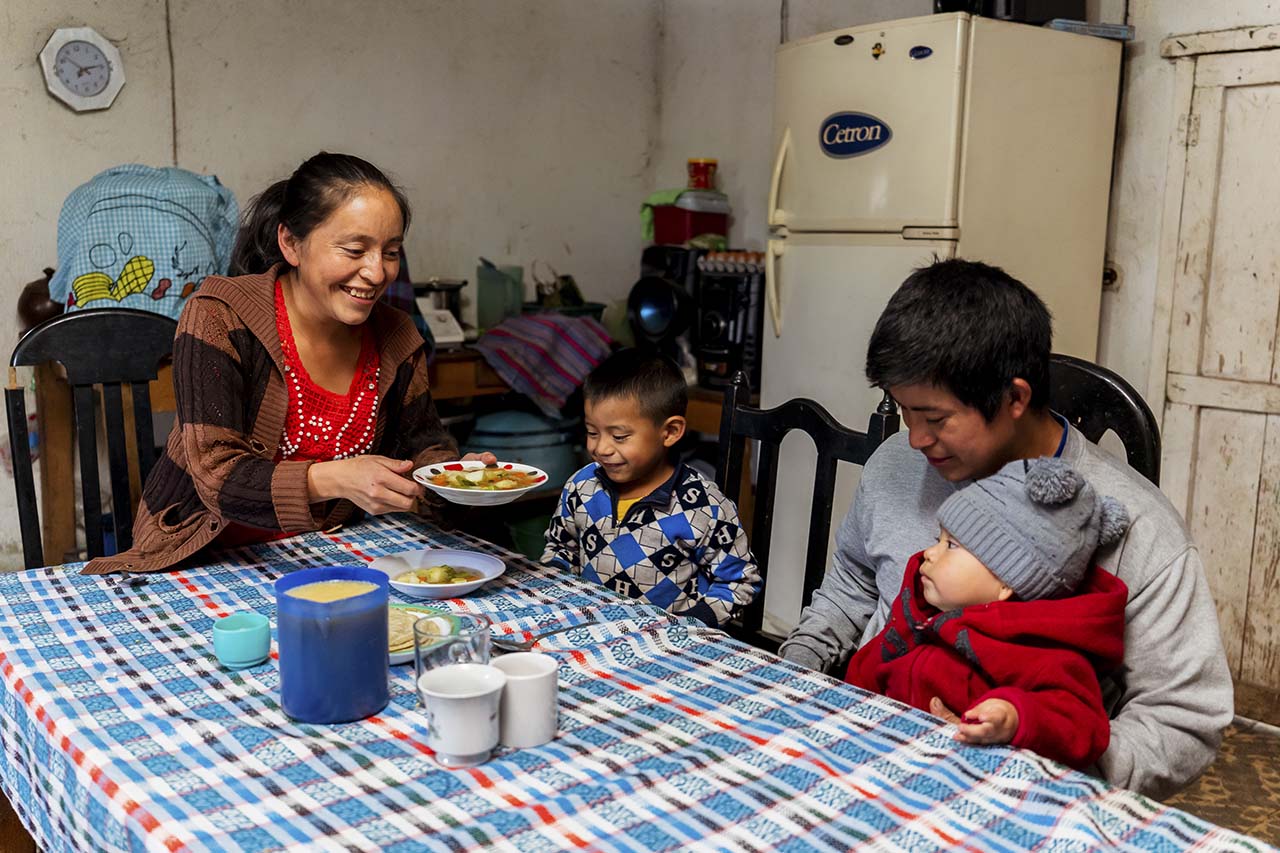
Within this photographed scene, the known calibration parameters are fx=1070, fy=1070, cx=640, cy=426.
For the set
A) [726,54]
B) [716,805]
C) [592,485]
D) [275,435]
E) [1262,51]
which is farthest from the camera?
[726,54]

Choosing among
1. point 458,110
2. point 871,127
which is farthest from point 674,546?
point 458,110

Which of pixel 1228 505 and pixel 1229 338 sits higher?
pixel 1229 338

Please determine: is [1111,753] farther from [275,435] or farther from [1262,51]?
[1262,51]

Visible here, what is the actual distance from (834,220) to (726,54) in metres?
1.66

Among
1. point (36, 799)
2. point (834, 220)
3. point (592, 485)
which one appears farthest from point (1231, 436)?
point (36, 799)

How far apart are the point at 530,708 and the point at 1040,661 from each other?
23.5 inches

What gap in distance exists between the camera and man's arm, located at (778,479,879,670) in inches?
66.4

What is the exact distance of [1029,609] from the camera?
128 centimetres

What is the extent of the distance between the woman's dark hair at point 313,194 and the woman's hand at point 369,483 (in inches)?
18.8

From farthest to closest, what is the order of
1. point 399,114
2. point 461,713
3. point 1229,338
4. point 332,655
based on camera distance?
1. point 399,114
2. point 1229,338
3. point 332,655
4. point 461,713

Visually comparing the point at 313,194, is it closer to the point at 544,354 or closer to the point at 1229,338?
the point at 544,354

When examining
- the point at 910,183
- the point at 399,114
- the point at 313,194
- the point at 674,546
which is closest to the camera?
the point at 313,194

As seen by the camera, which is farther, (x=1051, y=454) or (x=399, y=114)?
(x=399, y=114)

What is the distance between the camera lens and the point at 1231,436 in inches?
127
